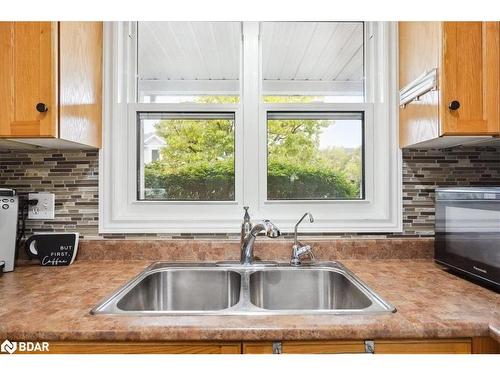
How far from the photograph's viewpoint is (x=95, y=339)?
0.87 metres

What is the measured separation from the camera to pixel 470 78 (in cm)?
120

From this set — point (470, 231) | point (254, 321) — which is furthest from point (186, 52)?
point (470, 231)

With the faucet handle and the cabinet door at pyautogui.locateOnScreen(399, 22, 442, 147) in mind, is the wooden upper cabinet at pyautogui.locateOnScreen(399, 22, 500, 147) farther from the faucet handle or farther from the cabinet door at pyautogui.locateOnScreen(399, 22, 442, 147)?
the faucet handle

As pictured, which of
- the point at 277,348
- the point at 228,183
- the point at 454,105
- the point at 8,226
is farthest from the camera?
the point at 228,183

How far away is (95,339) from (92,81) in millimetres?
1098

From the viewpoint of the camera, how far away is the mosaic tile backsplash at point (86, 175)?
1618 mm

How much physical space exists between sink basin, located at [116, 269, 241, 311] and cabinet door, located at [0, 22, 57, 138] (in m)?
0.72

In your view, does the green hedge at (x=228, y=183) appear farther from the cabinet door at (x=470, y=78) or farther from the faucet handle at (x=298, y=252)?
the cabinet door at (x=470, y=78)

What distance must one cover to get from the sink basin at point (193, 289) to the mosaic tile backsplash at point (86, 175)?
0.20 meters

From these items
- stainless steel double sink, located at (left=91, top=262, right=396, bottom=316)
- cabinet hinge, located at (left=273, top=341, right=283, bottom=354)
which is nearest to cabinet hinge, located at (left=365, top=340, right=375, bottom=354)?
cabinet hinge, located at (left=273, top=341, right=283, bottom=354)

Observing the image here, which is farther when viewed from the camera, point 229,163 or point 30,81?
point 229,163

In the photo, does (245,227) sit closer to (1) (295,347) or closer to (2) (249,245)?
(2) (249,245)

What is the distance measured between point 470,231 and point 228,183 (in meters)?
1.03

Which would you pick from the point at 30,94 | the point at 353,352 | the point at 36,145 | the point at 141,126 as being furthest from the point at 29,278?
the point at 353,352
